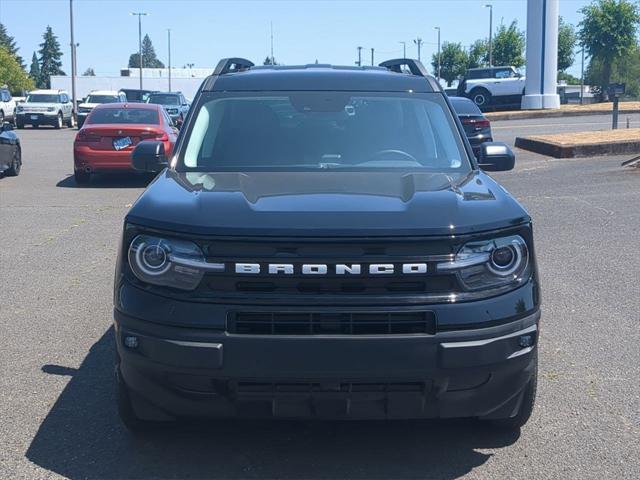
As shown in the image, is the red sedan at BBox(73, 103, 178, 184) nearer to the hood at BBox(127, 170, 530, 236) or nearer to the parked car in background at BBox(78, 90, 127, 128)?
the hood at BBox(127, 170, 530, 236)

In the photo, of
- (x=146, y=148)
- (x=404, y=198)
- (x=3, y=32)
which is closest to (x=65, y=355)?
(x=146, y=148)

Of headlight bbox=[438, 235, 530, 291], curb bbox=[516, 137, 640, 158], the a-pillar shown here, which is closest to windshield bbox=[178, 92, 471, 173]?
headlight bbox=[438, 235, 530, 291]

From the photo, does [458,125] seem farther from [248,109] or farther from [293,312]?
[293,312]

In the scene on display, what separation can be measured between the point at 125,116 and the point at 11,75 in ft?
245

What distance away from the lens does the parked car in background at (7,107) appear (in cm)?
4231

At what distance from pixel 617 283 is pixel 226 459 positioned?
4888 millimetres

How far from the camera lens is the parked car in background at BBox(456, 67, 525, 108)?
3938 centimetres

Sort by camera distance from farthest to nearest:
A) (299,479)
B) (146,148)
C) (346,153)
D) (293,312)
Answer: (146,148), (346,153), (299,479), (293,312)

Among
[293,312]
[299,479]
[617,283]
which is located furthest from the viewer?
[617,283]

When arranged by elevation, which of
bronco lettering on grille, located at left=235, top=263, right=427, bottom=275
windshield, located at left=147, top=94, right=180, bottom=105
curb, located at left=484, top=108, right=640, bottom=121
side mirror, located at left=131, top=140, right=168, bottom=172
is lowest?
bronco lettering on grille, located at left=235, top=263, right=427, bottom=275

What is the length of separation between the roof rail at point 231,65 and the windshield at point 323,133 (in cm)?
48

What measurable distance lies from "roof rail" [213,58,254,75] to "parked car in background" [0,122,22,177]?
1113cm

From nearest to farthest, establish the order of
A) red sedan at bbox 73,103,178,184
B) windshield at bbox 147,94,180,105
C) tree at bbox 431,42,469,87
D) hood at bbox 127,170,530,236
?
hood at bbox 127,170,530,236 → red sedan at bbox 73,103,178,184 → windshield at bbox 147,94,180,105 → tree at bbox 431,42,469,87

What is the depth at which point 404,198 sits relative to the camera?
4180mm
